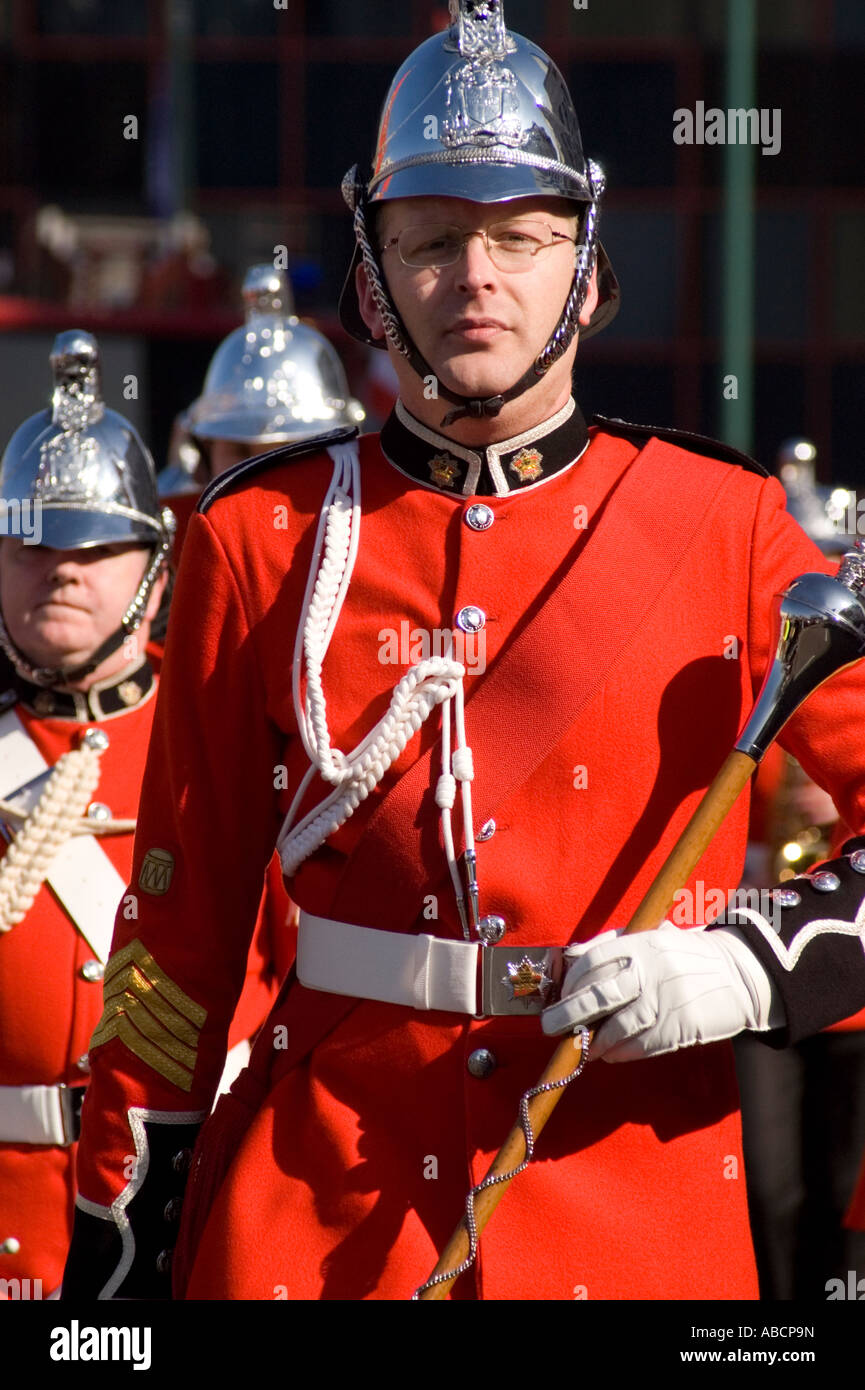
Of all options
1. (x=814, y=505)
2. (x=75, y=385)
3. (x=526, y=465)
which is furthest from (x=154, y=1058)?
(x=814, y=505)

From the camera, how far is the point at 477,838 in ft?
10.0

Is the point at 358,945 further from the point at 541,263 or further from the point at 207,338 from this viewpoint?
the point at 207,338

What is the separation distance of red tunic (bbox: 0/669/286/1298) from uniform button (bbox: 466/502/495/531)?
5.13 feet

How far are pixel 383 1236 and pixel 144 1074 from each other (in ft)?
1.57

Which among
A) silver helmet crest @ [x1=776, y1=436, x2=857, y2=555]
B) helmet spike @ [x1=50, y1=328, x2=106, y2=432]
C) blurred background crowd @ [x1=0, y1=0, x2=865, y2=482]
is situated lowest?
helmet spike @ [x1=50, y1=328, x2=106, y2=432]

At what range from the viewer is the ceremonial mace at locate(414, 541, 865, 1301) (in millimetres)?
2953

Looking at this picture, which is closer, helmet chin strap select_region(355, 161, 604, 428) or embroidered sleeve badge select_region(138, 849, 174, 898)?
helmet chin strap select_region(355, 161, 604, 428)

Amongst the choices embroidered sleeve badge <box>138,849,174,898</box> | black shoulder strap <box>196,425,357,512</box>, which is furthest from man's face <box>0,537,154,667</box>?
embroidered sleeve badge <box>138,849,174,898</box>

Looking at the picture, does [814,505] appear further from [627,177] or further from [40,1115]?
[627,177]

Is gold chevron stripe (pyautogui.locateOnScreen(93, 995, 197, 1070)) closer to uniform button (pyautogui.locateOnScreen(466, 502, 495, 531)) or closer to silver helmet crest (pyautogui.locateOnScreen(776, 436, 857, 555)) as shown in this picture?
uniform button (pyautogui.locateOnScreen(466, 502, 495, 531))

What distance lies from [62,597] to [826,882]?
7.89 feet

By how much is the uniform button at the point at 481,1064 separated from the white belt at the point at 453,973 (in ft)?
0.17

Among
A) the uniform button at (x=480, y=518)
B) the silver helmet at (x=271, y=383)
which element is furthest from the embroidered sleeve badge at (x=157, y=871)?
the silver helmet at (x=271, y=383)

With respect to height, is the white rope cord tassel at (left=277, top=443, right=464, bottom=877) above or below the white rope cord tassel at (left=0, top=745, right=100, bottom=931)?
below
